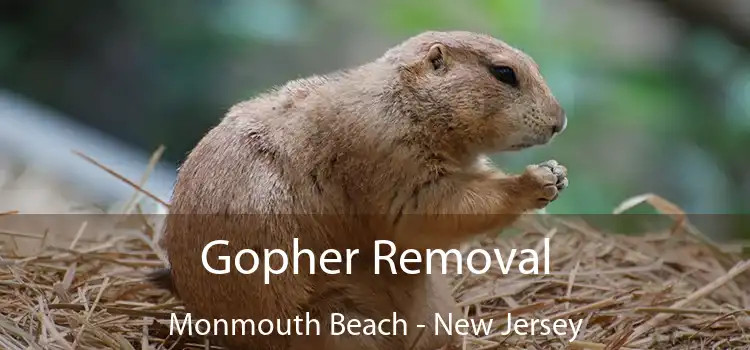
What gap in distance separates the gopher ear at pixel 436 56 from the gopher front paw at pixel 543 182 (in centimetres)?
37

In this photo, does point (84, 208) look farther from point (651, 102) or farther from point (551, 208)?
point (651, 102)

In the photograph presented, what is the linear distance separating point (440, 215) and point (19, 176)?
9.80 feet

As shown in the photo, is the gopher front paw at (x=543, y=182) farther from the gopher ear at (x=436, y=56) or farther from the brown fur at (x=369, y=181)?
the gopher ear at (x=436, y=56)

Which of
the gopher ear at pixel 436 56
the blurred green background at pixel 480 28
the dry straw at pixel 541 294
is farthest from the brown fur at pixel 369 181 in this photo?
the blurred green background at pixel 480 28

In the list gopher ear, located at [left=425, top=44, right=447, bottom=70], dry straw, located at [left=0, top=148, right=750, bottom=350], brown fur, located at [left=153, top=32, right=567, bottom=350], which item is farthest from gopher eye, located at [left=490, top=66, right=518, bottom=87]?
dry straw, located at [left=0, top=148, right=750, bottom=350]

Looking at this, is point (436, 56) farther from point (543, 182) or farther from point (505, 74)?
point (543, 182)

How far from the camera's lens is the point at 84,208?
4.10 meters

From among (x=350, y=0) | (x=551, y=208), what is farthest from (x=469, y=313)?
(x=350, y=0)

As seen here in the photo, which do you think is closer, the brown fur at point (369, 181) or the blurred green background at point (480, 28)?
the brown fur at point (369, 181)

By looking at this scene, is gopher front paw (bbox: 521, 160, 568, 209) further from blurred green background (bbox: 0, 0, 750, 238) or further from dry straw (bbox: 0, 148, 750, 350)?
blurred green background (bbox: 0, 0, 750, 238)

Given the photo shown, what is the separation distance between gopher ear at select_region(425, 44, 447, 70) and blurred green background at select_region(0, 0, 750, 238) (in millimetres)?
804

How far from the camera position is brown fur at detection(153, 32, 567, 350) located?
2.20 m

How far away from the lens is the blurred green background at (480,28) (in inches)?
146

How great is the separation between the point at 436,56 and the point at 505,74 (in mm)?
190
